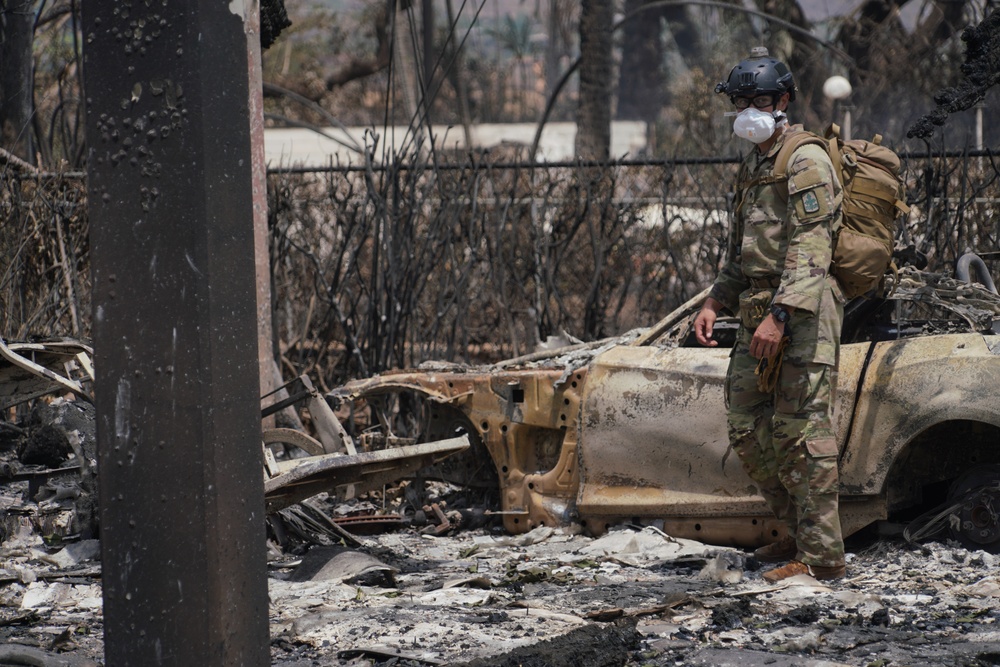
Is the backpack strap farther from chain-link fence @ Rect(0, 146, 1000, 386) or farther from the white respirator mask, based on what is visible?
chain-link fence @ Rect(0, 146, 1000, 386)

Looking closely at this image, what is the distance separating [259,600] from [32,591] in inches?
98.1

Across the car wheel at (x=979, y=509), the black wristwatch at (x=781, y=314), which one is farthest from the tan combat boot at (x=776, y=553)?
the black wristwatch at (x=781, y=314)

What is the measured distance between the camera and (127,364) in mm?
2322

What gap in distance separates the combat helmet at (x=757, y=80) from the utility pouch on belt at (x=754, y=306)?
0.78 metres

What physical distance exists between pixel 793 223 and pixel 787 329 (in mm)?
405

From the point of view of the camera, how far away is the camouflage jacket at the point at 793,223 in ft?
14.0

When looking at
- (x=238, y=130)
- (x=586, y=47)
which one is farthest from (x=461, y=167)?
(x=586, y=47)

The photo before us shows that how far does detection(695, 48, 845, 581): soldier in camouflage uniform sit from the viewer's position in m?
4.30

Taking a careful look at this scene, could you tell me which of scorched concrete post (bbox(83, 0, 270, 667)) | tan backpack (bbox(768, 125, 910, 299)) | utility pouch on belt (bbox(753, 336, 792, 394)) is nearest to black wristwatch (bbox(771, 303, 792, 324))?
utility pouch on belt (bbox(753, 336, 792, 394))

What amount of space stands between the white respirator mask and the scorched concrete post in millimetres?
2558

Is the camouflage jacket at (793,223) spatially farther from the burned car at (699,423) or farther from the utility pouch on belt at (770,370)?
the burned car at (699,423)

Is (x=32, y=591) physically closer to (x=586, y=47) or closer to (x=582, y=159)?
(x=582, y=159)

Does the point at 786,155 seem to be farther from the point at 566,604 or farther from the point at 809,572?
the point at 566,604

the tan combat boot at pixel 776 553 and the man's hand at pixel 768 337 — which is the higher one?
the man's hand at pixel 768 337
